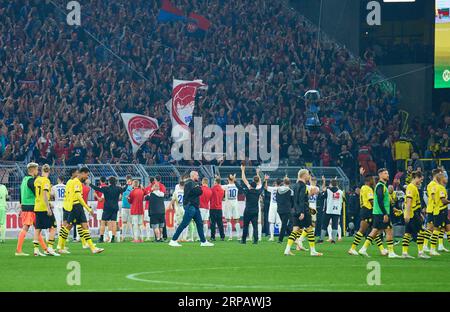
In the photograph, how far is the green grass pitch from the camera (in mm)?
19688

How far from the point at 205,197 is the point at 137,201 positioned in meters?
2.37

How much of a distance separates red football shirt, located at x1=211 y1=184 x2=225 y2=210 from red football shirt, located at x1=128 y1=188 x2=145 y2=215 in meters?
2.46

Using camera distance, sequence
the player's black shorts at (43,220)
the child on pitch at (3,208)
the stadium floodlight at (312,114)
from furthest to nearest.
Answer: the stadium floodlight at (312,114) → the child on pitch at (3,208) → the player's black shorts at (43,220)

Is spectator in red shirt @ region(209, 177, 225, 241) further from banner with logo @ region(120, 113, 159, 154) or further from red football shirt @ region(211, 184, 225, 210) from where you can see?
banner with logo @ region(120, 113, 159, 154)

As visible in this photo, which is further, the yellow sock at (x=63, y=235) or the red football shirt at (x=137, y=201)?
the red football shirt at (x=137, y=201)

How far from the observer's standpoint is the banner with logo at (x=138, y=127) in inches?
1631

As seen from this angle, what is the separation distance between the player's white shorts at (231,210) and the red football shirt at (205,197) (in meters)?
1.83

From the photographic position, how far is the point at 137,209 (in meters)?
37.8

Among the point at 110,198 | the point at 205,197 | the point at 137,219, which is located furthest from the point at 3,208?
the point at 205,197

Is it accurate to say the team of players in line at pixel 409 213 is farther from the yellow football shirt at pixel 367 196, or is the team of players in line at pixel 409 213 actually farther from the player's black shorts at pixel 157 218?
the player's black shorts at pixel 157 218

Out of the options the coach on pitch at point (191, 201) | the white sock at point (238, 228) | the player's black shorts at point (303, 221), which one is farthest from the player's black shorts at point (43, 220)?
the white sock at point (238, 228)

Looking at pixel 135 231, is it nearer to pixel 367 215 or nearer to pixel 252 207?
pixel 252 207

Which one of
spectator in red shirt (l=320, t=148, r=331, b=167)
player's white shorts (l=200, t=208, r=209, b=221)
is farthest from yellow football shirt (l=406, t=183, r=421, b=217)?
spectator in red shirt (l=320, t=148, r=331, b=167)

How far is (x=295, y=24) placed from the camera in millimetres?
54312
